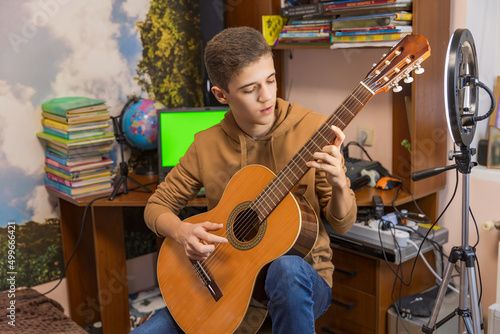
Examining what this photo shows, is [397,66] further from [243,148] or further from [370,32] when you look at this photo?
[370,32]

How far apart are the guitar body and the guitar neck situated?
2cm

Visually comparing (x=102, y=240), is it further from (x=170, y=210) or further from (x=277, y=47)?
(x=277, y=47)

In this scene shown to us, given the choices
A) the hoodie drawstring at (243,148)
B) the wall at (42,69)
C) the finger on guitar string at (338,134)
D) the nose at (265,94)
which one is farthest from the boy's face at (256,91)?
the wall at (42,69)

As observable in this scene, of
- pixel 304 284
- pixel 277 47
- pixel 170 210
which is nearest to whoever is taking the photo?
pixel 304 284

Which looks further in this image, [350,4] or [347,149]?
[347,149]

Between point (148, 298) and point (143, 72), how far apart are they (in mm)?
1128

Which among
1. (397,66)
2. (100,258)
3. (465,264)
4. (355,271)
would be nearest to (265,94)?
(397,66)

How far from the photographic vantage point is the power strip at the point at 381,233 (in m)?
2.17

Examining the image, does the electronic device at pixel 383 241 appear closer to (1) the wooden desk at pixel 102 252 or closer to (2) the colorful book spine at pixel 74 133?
(1) the wooden desk at pixel 102 252

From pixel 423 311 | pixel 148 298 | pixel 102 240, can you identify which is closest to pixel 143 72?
pixel 102 240

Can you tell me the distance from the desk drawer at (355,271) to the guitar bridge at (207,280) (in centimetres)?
80

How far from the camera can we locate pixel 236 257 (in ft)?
5.32

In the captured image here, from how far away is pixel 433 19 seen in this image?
2250 millimetres

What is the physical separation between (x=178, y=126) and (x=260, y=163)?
1.00m
